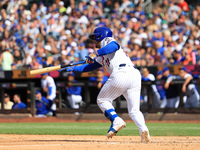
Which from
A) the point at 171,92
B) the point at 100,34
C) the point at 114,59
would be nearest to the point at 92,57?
the point at 114,59

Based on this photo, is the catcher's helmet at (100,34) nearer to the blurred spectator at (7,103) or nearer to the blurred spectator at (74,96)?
the blurred spectator at (74,96)

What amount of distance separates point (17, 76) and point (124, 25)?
16.1 ft

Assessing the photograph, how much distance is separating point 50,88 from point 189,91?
4540 mm

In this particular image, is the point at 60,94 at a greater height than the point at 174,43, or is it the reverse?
the point at 174,43

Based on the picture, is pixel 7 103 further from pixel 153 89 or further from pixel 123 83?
pixel 123 83

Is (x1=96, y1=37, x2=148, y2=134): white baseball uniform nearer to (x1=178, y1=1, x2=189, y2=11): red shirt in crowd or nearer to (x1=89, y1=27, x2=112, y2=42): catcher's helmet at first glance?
(x1=89, y1=27, x2=112, y2=42): catcher's helmet

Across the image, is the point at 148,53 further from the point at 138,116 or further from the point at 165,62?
the point at 138,116

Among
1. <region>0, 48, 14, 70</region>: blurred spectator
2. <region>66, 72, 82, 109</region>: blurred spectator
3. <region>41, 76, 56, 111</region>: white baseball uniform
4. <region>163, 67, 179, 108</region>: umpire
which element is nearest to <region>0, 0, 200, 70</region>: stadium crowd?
<region>0, 48, 14, 70</region>: blurred spectator

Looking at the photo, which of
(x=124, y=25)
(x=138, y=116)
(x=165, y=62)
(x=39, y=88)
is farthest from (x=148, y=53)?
(x=138, y=116)

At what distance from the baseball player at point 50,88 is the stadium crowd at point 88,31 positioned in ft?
1.97

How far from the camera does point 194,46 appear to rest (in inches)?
546

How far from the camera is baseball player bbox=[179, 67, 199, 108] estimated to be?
12719 millimetres

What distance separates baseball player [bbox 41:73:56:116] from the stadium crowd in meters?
0.60

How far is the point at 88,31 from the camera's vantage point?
1659 centimetres
